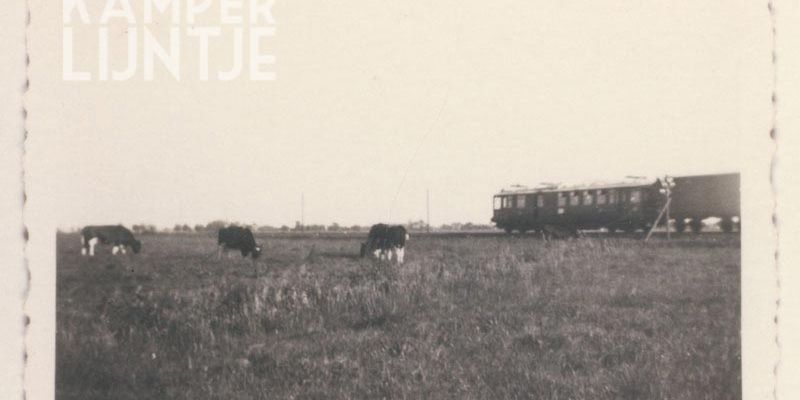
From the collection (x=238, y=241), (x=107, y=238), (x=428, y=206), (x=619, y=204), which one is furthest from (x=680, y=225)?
(x=107, y=238)

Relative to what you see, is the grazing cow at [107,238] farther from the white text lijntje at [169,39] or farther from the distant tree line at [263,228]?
the white text lijntje at [169,39]

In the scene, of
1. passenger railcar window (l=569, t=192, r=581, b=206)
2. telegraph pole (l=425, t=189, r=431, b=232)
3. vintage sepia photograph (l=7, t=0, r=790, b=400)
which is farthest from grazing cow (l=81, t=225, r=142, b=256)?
passenger railcar window (l=569, t=192, r=581, b=206)

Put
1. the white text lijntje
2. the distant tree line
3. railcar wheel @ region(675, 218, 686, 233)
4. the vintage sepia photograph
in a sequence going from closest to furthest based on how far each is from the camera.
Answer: the vintage sepia photograph < the white text lijntje < the distant tree line < railcar wheel @ region(675, 218, 686, 233)

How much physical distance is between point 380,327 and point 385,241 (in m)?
0.60

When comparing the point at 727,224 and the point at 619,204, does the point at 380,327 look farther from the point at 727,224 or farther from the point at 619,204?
the point at 619,204

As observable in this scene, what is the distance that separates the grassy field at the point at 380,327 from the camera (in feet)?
10.0

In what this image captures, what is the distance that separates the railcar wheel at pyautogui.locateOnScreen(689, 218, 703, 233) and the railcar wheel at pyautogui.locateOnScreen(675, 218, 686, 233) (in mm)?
50

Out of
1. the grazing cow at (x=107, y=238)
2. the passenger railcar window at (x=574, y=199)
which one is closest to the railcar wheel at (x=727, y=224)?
the passenger railcar window at (x=574, y=199)

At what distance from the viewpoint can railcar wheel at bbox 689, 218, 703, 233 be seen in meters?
3.61

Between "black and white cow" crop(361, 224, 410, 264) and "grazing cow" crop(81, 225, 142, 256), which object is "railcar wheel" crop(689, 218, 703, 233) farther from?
"grazing cow" crop(81, 225, 142, 256)

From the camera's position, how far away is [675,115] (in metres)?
3.52

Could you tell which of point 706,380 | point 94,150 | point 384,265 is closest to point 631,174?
point 706,380

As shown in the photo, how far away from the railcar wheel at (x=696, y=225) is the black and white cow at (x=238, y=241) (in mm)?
2835

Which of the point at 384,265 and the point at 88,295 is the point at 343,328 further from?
the point at 88,295
